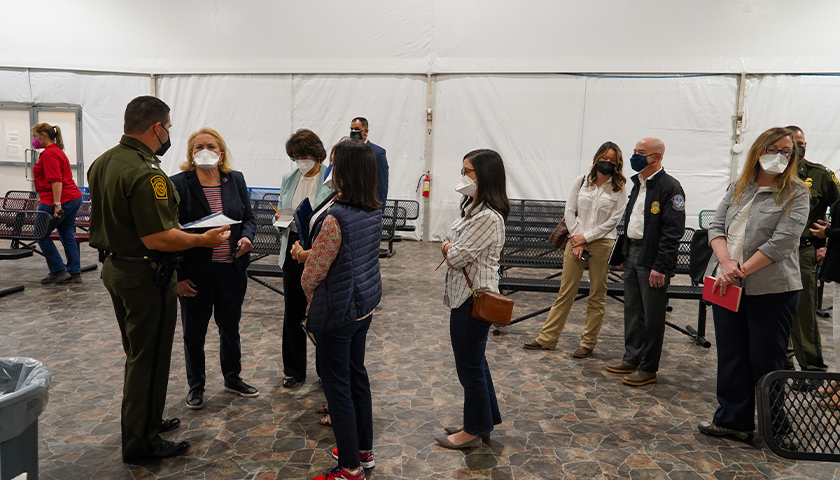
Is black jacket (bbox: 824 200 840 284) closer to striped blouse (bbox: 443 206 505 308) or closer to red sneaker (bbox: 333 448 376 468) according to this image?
striped blouse (bbox: 443 206 505 308)

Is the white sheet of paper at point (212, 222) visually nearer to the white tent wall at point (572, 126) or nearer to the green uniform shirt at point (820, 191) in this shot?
the green uniform shirt at point (820, 191)

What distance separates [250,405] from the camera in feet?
12.4

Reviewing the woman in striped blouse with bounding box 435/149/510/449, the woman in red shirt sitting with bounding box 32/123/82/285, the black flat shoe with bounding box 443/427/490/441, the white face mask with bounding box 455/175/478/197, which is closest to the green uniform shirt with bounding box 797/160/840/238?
the woman in striped blouse with bounding box 435/149/510/449

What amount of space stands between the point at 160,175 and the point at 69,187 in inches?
207

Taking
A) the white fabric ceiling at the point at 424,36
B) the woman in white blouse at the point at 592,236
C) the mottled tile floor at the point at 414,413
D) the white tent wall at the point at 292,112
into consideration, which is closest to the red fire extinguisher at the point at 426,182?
the white tent wall at the point at 292,112

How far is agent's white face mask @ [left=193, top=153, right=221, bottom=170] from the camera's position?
354 centimetres

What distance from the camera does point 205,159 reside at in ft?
11.6

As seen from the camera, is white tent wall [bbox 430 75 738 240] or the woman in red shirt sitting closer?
the woman in red shirt sitting

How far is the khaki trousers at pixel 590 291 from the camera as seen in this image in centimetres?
477

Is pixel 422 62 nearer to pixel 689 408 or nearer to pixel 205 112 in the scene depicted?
pixel 205 112

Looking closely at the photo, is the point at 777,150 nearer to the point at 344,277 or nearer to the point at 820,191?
the point at 820,191

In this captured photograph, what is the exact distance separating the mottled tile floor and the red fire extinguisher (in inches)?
209

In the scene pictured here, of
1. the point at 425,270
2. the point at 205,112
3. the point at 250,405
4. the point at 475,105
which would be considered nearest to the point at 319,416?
the point at 250,405

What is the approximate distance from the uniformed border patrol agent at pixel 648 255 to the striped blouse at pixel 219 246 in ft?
9.80
